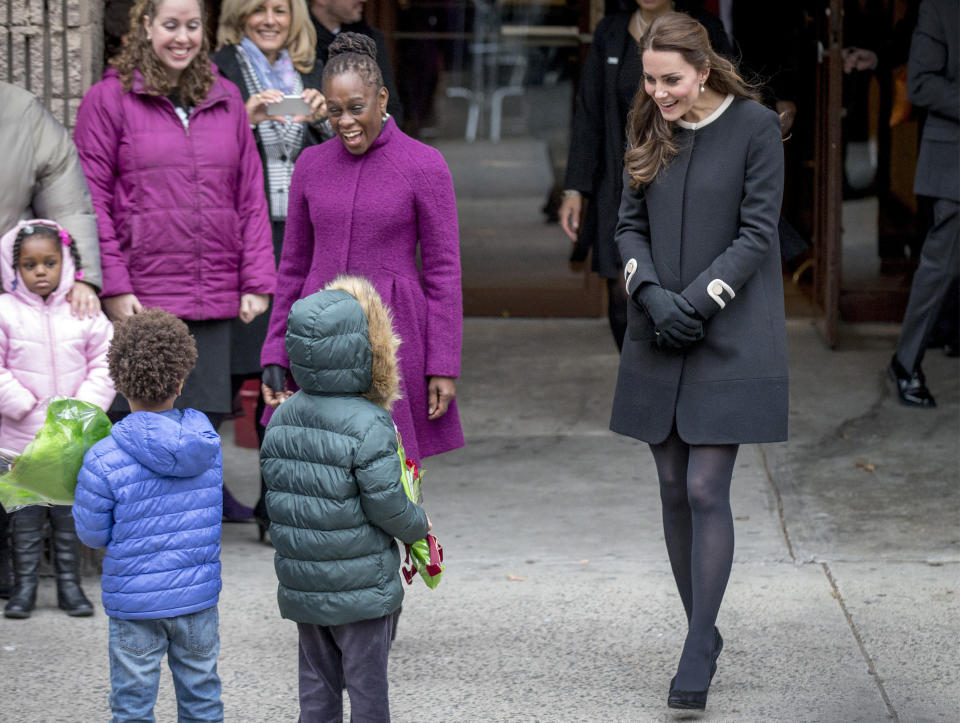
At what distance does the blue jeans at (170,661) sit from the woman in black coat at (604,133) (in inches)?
113

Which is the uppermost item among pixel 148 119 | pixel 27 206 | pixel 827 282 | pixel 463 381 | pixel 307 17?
pixel 307 17

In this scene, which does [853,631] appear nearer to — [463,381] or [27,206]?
[27,206]

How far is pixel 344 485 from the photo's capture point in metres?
3.35

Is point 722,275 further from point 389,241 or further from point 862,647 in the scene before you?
point 862,647

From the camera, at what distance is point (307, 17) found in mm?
5406

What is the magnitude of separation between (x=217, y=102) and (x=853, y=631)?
9.10 feet

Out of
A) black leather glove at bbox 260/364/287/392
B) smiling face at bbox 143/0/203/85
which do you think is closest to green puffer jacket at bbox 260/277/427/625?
black leather glove at bbox 260/364/287/392

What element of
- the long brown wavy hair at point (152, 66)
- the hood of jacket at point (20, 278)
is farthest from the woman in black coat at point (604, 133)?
the hood of jacket at point (20, 278)

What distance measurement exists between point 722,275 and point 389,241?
0.95 m

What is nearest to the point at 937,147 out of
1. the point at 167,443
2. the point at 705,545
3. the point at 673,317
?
the point at 673,317

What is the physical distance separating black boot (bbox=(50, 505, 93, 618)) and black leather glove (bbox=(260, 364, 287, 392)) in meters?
1.06

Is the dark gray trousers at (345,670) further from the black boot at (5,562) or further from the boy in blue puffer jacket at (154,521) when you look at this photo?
the black boot at (5,562)

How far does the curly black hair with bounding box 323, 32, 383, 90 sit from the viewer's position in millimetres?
3971

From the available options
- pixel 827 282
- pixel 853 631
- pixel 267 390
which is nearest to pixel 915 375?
pixel 827 282
